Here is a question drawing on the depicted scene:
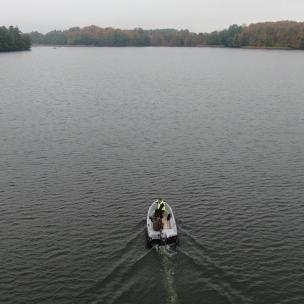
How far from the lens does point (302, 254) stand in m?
40.2

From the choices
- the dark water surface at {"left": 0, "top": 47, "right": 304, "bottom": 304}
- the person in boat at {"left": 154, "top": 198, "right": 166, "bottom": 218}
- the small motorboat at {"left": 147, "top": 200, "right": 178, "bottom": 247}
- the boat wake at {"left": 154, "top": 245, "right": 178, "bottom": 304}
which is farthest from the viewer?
the person in boat at {"left": 154, "top": 198, "right": 166, "bottom": 218}

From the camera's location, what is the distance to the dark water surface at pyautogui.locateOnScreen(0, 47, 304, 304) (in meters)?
35.4

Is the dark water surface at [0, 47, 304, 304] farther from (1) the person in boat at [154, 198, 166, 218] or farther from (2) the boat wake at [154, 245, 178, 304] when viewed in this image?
(1) the person in boat at [154, 198, 166, 218]

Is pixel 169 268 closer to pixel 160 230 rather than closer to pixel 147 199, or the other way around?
pixel 160 230

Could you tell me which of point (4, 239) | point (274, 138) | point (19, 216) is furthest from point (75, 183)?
point (274, 138)

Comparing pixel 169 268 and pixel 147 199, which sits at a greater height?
pixel 169 268

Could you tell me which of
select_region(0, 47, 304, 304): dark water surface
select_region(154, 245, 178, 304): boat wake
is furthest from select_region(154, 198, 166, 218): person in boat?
select_region(154, 245, 178, 304): boat wake

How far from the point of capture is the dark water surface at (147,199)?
1394 inches

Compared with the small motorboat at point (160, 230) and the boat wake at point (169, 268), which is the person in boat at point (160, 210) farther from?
the boat wake at point (169, 268)

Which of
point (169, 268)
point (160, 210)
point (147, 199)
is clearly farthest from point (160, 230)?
point (147, 199)

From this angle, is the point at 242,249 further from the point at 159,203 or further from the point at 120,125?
the point at 120,125

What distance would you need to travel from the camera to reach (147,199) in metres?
52.1

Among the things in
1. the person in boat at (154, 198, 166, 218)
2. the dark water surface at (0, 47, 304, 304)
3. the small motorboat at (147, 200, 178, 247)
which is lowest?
the dark water surface at (0, 47, 304, 304)

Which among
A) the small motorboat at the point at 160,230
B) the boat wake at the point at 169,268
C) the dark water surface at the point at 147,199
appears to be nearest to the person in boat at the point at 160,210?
the small motorboat at the point at 160,230
